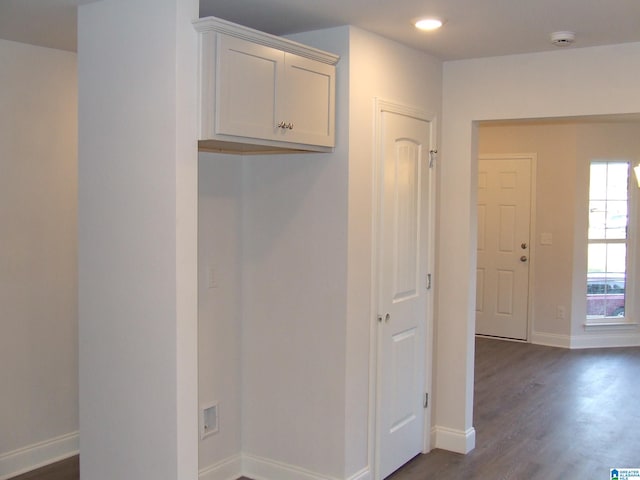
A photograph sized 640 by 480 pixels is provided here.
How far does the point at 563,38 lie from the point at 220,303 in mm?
2252

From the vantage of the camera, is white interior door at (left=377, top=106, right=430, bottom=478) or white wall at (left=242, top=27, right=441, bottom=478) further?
white interior door at (left=377, top=106, right=430, bottom=478)

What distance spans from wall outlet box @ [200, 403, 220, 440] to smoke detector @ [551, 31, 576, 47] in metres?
2.62

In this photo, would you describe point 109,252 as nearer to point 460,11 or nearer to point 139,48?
point 139,48

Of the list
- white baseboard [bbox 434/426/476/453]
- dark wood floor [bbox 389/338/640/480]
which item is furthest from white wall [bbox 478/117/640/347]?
white baseboard [bbox 434/426/476/453]

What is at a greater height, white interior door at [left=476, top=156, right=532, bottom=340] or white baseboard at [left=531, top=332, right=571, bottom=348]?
white interior door at [left=476, top=156, right=532, bottom=340]

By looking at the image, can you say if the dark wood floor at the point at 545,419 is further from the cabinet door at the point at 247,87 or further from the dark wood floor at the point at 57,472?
the cabinet door at the point at 247,87

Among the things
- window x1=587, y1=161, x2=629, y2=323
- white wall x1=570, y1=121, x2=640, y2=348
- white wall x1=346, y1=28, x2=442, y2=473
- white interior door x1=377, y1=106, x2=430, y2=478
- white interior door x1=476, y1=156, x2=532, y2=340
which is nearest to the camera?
white wall x1=346, y1=28, x2=442, y2=473

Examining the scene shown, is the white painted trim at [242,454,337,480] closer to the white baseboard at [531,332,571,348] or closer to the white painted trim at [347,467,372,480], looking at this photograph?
the white painted trim at [347,467,372,480]

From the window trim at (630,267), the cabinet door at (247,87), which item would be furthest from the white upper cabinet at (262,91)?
the window trim at (630,267)

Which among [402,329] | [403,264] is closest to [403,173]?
[403,264]

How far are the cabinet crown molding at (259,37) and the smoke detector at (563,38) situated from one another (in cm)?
113

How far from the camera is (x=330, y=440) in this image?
11.4ft

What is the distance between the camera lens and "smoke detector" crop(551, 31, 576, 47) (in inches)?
134

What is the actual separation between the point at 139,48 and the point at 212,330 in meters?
1.53
